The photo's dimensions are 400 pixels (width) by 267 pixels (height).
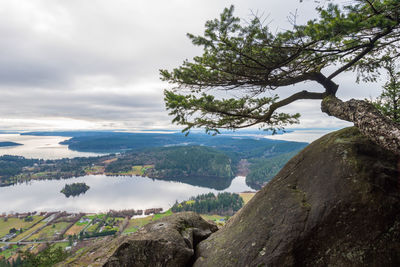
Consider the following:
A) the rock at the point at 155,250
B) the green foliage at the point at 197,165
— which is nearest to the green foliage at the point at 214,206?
the rock at the point at 155,250

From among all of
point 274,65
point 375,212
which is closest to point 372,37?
point 274,65

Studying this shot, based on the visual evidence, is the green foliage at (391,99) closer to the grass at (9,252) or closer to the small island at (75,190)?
the grass at (9,252)

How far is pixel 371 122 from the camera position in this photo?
4820 mm

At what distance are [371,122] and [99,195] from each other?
125417 mm

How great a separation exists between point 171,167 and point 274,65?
566ft

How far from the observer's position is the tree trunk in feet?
14.1

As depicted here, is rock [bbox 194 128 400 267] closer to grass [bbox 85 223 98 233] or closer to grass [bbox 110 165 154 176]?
grass [bbox 85 223 98 233]

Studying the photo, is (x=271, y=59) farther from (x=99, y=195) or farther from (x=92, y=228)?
(x=99, y=195)

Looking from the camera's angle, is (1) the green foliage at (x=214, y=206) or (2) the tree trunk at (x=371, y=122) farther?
(1) the green foliage at (x=214, y=206)

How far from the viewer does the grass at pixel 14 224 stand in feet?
223

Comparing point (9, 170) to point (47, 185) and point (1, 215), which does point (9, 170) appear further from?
point (1, 215)

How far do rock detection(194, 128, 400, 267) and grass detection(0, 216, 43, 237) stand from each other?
96.3 meters

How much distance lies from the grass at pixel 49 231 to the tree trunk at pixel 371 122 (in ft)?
271

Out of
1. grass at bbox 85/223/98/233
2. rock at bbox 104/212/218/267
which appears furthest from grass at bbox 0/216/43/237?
rock at bbox 104/212/218/267
